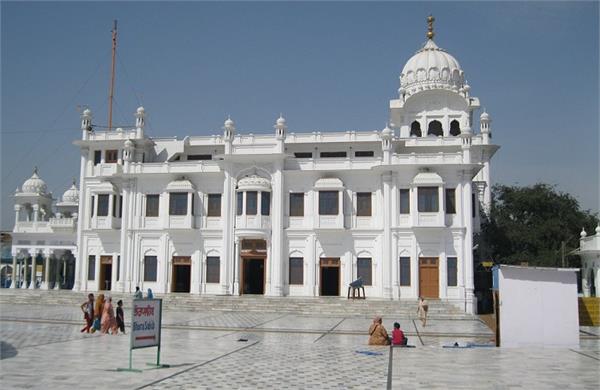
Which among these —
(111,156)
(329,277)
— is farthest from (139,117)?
(329,277)

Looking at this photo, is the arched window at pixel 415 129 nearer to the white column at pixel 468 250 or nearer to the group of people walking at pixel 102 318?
the white column at pixel 468 250

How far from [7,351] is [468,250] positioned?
84.2 feet

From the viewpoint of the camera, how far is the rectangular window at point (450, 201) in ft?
116

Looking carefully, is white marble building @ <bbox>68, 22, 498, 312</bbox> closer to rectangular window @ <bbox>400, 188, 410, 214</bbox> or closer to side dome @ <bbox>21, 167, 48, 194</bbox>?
rectangular window @ <bbox>400, 188, 410, 214</bbox>

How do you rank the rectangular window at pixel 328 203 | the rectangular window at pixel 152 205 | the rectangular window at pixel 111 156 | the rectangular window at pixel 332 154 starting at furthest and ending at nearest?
the rectangular window at pixel 111 156, the rectangular window at pixel 332 154, the rectangular window at pixel 152 205, the rectangular window at pixel 328 203

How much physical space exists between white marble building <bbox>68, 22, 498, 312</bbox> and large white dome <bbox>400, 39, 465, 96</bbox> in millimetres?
8044

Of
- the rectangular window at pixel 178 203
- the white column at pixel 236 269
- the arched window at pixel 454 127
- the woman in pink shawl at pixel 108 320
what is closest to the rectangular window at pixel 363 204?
the white column at pixel 236 269

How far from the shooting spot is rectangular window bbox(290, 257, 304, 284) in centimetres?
3716

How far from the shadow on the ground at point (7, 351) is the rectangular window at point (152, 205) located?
74.7ft

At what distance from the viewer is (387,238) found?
117ft

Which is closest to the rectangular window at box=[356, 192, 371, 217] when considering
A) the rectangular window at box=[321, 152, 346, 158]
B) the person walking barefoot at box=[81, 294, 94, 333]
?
the rectangular window at box=[321, 152, 346, 158]

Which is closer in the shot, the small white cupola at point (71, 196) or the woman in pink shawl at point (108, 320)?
the woman in pink shawl at point (108, 320)

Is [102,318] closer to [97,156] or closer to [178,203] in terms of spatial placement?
[178,203]

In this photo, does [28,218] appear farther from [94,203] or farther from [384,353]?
[384,353]
